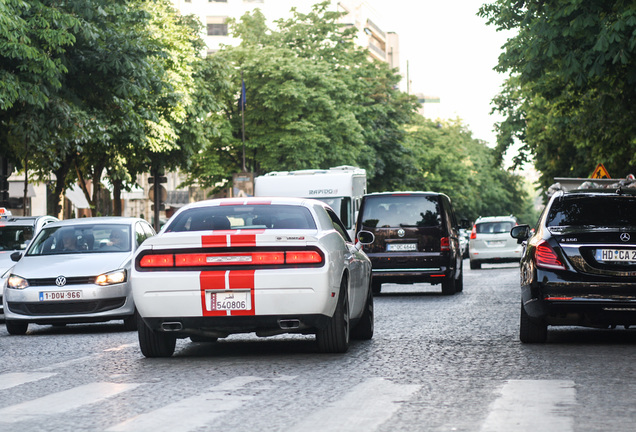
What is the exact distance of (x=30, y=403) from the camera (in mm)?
8633

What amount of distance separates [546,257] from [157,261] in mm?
3766

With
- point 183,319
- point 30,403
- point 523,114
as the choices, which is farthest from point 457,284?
point 523,114

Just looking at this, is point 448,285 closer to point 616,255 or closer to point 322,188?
point 322,188

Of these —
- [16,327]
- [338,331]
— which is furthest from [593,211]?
[16,327]

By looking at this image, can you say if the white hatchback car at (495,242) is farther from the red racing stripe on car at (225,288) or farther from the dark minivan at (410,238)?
the red racing stripe on car at (225,288)

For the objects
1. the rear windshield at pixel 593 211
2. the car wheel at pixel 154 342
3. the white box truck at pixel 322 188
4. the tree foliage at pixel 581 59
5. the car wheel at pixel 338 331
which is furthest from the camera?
the white box truck at pixel 322 188

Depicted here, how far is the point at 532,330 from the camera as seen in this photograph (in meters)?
12.4

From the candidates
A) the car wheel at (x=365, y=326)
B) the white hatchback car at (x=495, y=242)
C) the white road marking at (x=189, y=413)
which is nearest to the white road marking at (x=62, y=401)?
the white road marking at (x=189, y=413)

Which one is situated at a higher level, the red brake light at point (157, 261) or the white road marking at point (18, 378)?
the red brake light at point (157, 261)

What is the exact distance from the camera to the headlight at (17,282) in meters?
15.8

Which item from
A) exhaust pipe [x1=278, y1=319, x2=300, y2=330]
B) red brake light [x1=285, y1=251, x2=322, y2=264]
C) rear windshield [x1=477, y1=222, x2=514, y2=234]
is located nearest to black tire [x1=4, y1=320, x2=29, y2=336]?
exhaust pipe [x1=278, y1=319, x2=300, y2=330]

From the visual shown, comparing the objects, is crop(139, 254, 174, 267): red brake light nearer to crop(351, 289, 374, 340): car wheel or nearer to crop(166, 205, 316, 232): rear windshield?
crop(166, 205, 316, 232): rear windshield

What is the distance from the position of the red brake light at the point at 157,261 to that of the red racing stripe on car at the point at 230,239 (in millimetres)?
340

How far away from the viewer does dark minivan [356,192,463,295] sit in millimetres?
23078
